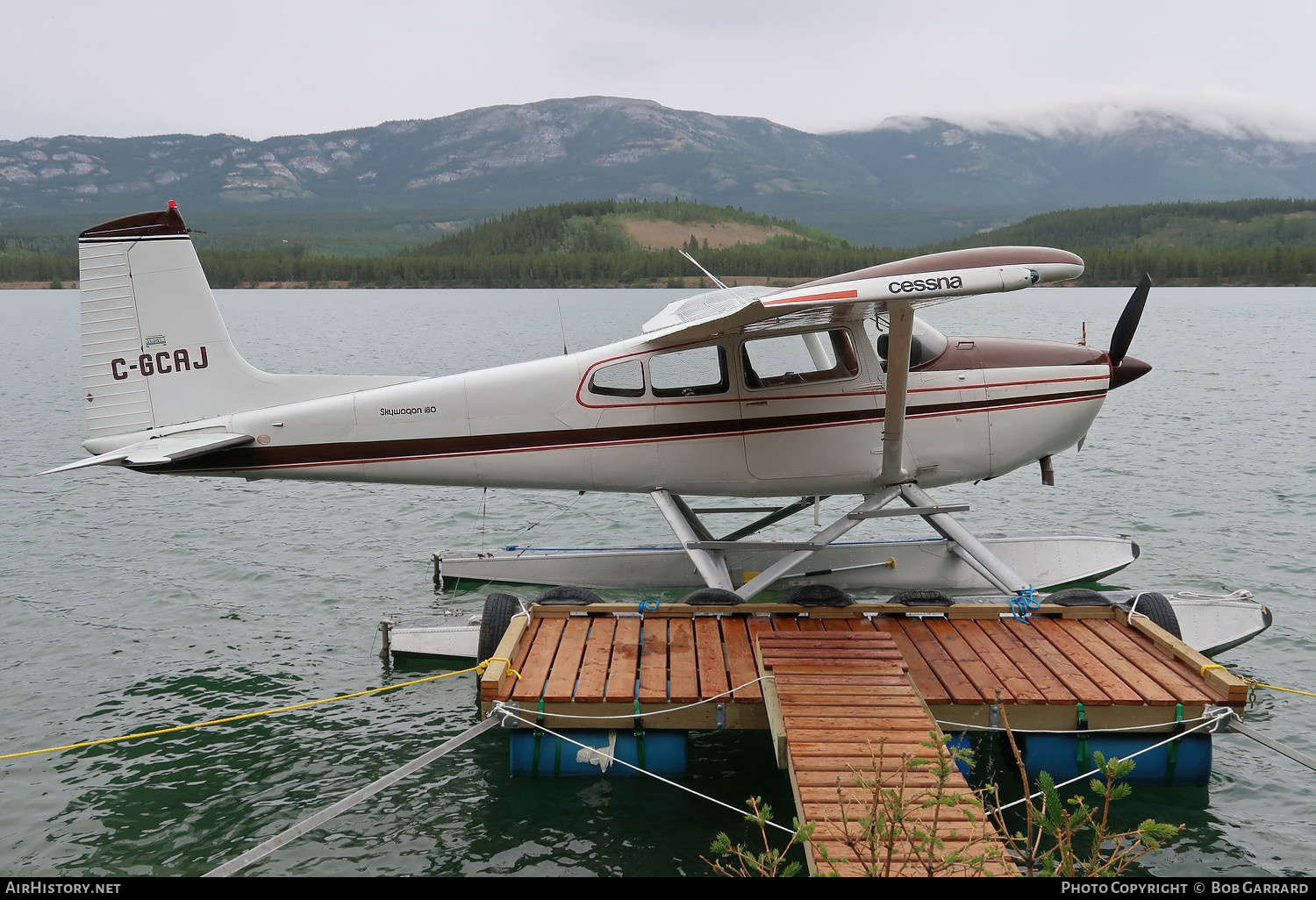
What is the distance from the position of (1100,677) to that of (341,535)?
401 inches

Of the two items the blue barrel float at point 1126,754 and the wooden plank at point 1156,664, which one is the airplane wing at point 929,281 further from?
the blue barrel float at point 1126,754

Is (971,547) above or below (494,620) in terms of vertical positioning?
above

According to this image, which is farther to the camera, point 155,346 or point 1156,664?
point 155,346

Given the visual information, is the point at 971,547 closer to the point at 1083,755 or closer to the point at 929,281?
the point at 1083,755

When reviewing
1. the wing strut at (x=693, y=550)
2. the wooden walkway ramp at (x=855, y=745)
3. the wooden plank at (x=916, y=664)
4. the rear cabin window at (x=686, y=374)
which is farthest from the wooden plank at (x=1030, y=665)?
the rear cabin window at (x=686, y=374)

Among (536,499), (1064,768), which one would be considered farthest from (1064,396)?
(536,499)

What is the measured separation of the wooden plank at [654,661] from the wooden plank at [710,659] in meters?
0.24

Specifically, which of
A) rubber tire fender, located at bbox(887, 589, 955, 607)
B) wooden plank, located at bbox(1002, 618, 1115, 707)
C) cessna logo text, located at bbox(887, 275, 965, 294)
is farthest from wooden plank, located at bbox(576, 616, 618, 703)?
cessna logo text, located at bbox(887, 275, 965, 294)

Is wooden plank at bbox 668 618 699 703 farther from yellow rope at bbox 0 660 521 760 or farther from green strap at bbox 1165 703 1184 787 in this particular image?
green strap at bbox 1165 703 1184 787

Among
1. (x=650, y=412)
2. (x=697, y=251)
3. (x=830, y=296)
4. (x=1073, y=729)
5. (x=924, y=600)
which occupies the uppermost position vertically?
(x=697, y=251)

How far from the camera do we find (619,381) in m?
8.19

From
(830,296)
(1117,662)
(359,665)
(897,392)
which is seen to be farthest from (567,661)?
(1117,662)

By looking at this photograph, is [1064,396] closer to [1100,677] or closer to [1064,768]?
[1100,677]

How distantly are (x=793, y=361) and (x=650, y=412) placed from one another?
4.60 feet
